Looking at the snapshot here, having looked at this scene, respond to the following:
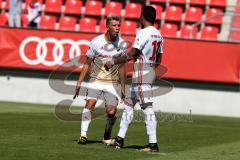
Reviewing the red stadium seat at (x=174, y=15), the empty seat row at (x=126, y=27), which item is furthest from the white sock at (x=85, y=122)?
the red stadium seat at (x=174, y=15)

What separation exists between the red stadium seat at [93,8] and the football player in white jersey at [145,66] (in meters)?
17.5

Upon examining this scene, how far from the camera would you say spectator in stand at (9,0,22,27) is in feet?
91.6

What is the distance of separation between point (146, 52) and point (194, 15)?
1666cm

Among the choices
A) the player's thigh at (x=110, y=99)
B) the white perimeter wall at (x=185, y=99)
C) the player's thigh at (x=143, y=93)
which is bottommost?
the white perimeter wall at (x=185, y=99)

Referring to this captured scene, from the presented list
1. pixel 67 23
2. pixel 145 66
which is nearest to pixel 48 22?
pixel 67 23

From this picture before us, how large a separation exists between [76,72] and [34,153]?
13.4m

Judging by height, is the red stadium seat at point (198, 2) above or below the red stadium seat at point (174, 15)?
above

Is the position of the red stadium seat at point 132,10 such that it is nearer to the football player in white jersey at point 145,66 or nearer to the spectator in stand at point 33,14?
the spectator in stand at point 33,14

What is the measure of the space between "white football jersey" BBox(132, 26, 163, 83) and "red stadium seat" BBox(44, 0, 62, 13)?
18258mm

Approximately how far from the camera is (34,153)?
11.1m

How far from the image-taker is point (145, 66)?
1247cm

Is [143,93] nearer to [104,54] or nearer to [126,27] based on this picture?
[104,54]

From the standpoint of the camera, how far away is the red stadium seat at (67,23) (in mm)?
29248

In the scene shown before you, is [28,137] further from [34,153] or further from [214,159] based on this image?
[214,159]
